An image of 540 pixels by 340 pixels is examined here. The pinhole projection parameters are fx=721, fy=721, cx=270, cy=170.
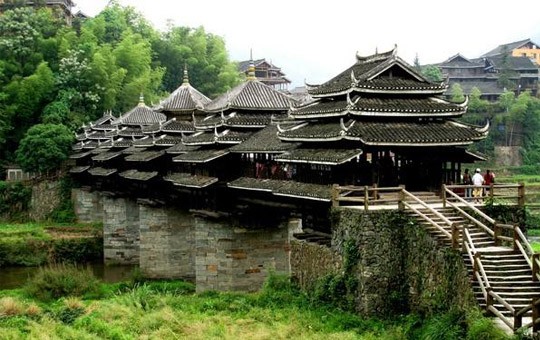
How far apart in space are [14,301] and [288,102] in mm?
14935

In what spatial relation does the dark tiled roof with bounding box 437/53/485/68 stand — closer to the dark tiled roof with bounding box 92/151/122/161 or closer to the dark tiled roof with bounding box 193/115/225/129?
the dark tiled roof with bounding box 92/151/122/161

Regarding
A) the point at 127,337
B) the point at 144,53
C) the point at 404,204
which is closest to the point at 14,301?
the point at 127,337

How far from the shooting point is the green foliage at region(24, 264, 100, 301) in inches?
1303

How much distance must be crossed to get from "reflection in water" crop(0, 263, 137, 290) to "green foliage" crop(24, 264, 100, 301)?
311 inches

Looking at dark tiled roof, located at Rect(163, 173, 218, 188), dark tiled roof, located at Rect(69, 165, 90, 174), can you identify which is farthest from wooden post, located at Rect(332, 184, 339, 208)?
dark tiled roof, located at Rect(69, 165, 90, 174)

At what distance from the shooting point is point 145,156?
42.6m

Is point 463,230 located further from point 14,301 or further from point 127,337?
point 14,301

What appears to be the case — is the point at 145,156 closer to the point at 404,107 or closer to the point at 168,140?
the point at 168,140

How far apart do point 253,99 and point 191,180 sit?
488cm

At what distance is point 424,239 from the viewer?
19078 mm

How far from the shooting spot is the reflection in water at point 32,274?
1663 inches

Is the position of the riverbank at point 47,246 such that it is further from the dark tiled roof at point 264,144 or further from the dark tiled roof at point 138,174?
the dark tiled roof at point 264,144

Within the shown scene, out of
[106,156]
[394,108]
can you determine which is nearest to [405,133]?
[394,108]

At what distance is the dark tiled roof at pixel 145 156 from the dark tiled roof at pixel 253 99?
675cm
